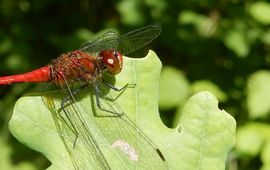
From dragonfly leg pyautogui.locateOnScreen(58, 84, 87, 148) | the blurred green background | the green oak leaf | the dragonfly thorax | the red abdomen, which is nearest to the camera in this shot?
the green oak leaf

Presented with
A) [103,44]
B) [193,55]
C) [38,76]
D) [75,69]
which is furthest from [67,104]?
[193,55]

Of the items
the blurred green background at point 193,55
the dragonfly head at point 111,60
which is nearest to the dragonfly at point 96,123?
the dragonfly head at point 111,60

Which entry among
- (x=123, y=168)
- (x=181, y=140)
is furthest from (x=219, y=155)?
(x=123, y=168)

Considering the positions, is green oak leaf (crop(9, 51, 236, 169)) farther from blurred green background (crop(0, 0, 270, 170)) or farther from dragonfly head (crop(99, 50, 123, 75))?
blurred green background (crop(0, 0, 270, 170))

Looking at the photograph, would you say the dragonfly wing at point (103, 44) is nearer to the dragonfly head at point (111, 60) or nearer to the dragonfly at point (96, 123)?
the dragonfly head at point (111, 60)

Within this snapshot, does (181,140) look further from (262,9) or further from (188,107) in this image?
(262,9)

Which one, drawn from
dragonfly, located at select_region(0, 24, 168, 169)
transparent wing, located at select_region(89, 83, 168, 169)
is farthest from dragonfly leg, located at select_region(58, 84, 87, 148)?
transparent wing, located at select_region(89, 83, 168, 169)
